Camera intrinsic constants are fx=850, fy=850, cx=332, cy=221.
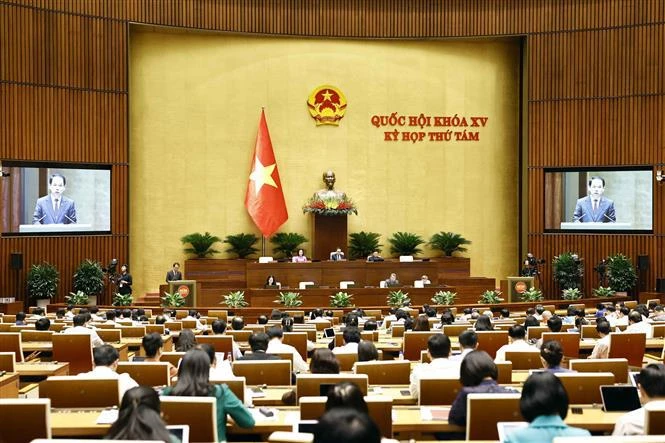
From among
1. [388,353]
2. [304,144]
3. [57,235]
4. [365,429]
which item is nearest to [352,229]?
[304,144]

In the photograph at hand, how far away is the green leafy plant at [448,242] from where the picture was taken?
2097 centimetres

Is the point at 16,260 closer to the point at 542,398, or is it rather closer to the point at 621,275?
the point at 621,275

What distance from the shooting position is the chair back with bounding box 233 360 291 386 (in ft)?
21.4

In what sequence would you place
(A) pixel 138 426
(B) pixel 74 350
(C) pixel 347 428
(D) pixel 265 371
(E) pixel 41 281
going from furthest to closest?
(E) pixel 41 281, (B) pixel 74 350, (D) pixel 265 371, (A) pixel 138 426, (C) pixel 347 428

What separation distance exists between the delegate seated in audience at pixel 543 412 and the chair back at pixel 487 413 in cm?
68

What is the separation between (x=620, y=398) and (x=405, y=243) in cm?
1546

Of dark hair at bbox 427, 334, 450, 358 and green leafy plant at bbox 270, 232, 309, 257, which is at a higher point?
green leafy plant at bbox 270, 232, 309, 257

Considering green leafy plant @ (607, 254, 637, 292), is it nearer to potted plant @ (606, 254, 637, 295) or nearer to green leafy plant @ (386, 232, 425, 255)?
potted plant @ (606, 254, 637, 295)

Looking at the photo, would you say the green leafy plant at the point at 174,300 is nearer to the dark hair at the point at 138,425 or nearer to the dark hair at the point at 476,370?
the dark hair at the point at 476,370

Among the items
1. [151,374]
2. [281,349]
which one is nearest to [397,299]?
[281,349]

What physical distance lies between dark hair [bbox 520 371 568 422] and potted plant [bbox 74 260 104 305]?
15.7m

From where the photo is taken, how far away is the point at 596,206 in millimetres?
20344

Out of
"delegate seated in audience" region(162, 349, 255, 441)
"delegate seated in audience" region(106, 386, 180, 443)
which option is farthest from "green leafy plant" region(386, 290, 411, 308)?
"delegate seated in audience" region(106, 386, 180, 443)

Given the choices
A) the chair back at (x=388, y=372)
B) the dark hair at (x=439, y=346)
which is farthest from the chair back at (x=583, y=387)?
the chair back at (x=388, y=372)
